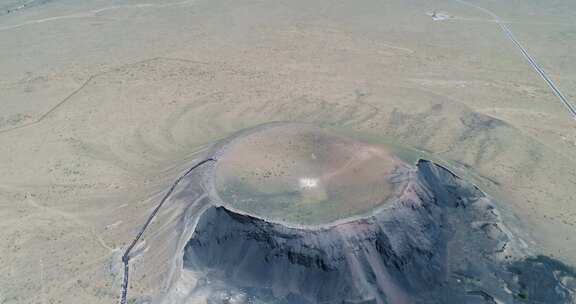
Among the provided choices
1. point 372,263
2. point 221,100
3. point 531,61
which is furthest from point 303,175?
point 531,61

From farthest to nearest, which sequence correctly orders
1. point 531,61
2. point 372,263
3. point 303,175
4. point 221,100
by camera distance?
point 531,61 < point 221,100 < point 303,175 < point 372,263

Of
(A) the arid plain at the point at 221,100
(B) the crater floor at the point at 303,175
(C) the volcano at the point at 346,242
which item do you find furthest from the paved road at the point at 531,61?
(B) the crater floor at the point at 303,175

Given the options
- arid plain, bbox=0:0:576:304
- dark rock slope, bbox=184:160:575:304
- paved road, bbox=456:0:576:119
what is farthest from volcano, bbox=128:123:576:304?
paved road, bbox=456:0:576:119

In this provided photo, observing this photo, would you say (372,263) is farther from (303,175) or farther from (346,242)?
(303,175)

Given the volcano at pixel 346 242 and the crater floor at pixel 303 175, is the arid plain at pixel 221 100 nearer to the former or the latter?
the volcano at pixel 346 242

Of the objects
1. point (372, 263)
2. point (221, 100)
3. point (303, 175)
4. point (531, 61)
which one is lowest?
point (531, 61)

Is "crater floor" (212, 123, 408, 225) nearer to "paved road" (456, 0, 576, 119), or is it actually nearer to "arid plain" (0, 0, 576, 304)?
"arid plain" (0, 0, 576, 304)

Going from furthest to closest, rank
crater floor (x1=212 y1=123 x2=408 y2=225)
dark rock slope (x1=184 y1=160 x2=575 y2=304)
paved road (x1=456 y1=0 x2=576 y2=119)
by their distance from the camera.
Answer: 1. paved road (x1=456 y1=0 x2=576 y2=119)
2. crater floor (x1=212 y1=123 x2=408 y2=225)
3. dark rock slope (x1=184 y1=160 x2=575 y2=304)
